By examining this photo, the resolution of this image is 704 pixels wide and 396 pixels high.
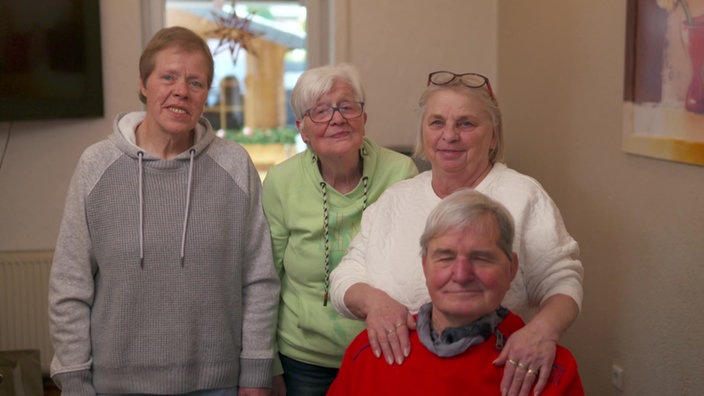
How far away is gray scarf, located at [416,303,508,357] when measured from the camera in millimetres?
1607

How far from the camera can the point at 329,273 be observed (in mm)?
2115

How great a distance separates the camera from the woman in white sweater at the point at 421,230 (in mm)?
1703

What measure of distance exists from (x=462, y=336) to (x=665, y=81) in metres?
1.60

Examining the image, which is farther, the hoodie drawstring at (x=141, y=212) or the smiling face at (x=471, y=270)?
the hoodie drawstring at (x=141, y=212)

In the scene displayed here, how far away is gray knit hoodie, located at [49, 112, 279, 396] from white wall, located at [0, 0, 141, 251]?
230 cm

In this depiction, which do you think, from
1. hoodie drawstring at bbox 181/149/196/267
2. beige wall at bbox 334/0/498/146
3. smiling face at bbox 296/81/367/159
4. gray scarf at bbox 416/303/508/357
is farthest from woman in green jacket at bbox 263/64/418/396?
beige wall at bbox 334/0/498/146

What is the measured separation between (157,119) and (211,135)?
166 mm

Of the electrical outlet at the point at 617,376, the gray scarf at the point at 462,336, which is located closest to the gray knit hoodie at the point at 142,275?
the gray scarf at the point at 462,336

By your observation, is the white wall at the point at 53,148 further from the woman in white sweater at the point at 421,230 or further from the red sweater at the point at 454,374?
the red sweater at the point at 454,374

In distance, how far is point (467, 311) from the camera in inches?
62.7

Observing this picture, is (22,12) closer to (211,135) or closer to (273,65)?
(273,65)

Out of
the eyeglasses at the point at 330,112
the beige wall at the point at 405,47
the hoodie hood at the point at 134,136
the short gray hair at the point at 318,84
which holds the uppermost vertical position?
the beige wall at the point at 405,47

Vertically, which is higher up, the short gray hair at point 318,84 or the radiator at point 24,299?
the short gray hair at point 318,84

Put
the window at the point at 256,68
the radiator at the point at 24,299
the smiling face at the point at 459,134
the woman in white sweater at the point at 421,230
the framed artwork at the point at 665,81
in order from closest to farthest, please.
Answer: the woman in white sweater at the point at 421,230
the smiling face at the point at 459,134
the framed artwork at the point at 665,81
the radiator at the point at 24,299
the window at the point at 256,68
